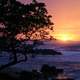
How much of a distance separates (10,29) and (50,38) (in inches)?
113

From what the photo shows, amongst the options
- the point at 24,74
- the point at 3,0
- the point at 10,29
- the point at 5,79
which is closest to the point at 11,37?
the point at 10,29

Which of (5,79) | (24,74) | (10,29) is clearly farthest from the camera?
(24,74)

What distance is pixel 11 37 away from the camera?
3059 centimetres

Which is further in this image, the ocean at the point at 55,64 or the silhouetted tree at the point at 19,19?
the ocean at the point at 55,64

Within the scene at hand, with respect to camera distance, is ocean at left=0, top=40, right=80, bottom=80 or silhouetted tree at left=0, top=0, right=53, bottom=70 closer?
silhouetted tree at left=0, top=0, right=53, bottom=70

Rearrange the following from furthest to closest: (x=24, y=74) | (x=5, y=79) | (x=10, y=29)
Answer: (x=24, y=74) < (x=5, y=79) < (x=10, y=29)

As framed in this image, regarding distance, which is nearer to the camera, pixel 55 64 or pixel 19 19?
pixel 19 19

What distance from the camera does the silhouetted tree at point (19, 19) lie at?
100 ft

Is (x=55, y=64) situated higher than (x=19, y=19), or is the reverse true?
(x=19, y=19)

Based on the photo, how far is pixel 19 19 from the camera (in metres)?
30.8

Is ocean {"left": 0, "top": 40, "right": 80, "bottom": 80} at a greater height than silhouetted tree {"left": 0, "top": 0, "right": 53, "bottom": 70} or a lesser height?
lesser

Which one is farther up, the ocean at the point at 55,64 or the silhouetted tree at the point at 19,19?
the silhouetted tree at the point at 19,19

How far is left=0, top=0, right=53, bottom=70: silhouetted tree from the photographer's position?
3055 cm

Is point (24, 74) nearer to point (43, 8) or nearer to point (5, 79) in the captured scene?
point (5, 79)
